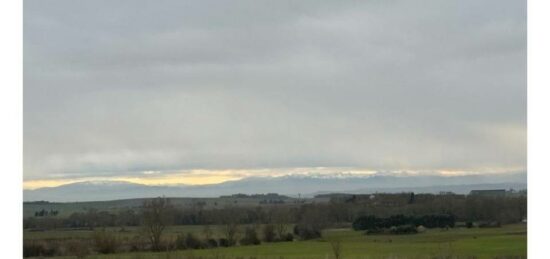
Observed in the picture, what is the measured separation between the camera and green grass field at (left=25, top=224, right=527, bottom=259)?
6.20 meters

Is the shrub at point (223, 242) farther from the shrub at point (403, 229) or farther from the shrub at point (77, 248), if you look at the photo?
the shrub at point (403, 229)

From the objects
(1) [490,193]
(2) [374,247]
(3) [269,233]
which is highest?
(1) [490,193]

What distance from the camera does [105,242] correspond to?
6.25 m

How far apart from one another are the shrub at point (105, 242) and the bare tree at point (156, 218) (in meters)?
0.28

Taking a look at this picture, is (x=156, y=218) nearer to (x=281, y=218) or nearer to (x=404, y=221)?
(x=281, y=218)

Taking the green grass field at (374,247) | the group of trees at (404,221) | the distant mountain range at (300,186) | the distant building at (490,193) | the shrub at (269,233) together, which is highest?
the distant mountain range at (300,186)

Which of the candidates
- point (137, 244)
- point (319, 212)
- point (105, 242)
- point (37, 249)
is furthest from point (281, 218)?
point (37, 249)

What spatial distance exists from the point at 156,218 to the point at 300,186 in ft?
3.96

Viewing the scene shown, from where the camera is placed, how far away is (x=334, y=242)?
20.5ft

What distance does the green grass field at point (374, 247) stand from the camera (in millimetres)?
6199

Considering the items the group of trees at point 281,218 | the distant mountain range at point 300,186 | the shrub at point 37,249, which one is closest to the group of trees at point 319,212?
the group of trees at point 281,218

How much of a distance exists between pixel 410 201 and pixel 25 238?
3.03m
